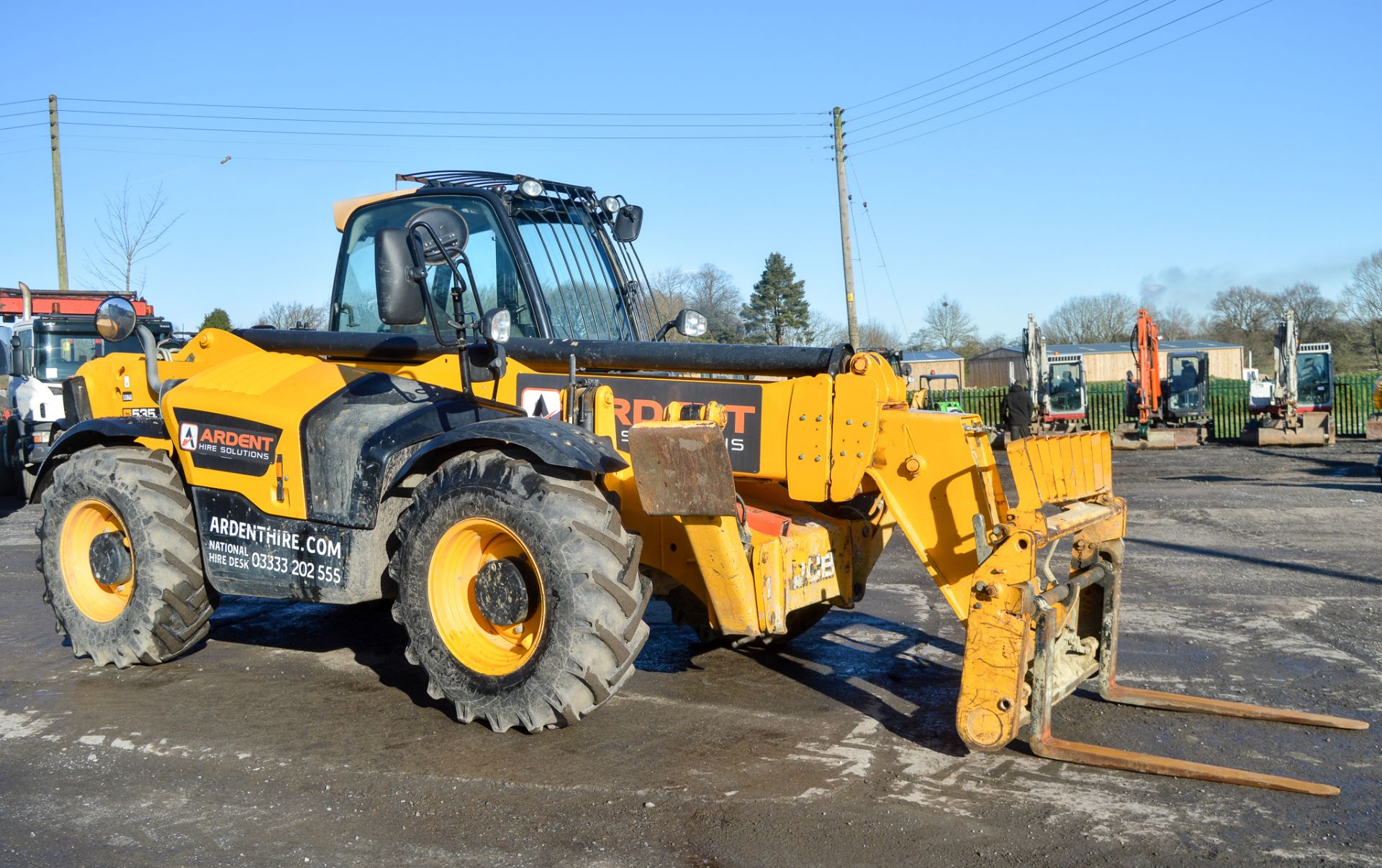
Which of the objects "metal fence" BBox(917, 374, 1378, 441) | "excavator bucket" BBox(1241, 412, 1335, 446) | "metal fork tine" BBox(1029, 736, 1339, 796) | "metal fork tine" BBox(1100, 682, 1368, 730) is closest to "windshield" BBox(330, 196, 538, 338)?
"metal fork tine" BBox(1029, 736, 1339, 796)

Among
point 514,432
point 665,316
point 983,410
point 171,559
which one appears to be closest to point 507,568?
point 514,432

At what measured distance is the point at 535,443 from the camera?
15.9 feet

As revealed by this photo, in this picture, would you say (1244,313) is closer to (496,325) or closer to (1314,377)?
(1314,377)

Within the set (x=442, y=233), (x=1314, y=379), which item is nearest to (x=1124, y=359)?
(x=1314, y=379)

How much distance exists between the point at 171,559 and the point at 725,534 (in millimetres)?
3070

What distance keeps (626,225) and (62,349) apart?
13.8m

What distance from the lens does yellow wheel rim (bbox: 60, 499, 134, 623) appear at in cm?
653

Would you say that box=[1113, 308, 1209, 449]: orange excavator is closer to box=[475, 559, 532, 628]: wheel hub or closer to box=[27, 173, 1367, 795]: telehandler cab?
box=[27, 173, 1367, 795]: telehandler cab

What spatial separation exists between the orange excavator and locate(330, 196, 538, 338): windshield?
75.5 ft

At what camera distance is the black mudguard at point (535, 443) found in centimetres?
479

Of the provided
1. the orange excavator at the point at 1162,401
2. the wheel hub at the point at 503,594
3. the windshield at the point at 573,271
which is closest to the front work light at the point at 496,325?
the windshield at the point at 573,271

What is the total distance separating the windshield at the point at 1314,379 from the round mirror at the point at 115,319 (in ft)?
92.2

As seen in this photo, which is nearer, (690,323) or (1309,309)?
(690,323)

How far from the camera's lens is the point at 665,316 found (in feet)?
24.4
